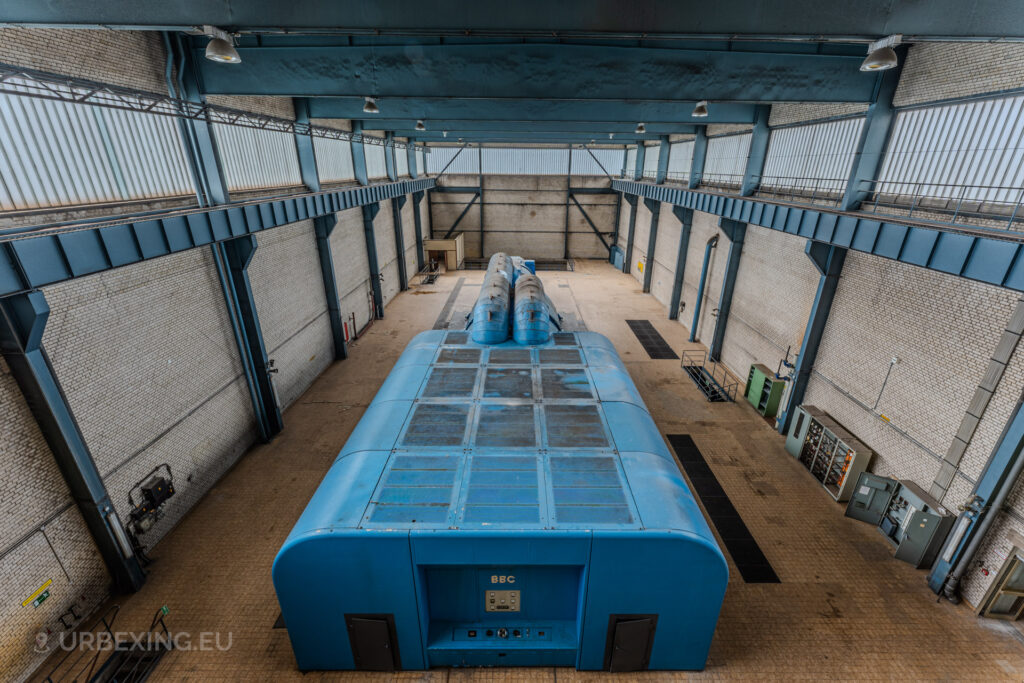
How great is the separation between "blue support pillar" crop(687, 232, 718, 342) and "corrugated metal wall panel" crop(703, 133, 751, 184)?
8.35 ft

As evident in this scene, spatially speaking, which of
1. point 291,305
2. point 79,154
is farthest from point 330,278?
point 79,154

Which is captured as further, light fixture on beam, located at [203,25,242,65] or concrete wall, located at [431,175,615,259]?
concrete wall, located at [431,175,615,259]

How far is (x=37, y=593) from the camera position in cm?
746

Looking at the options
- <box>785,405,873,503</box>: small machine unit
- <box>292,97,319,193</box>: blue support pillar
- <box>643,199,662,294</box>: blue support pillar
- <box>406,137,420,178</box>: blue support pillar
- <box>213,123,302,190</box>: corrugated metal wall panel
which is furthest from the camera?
<box>406,137,420,178</box>: blue support pillar

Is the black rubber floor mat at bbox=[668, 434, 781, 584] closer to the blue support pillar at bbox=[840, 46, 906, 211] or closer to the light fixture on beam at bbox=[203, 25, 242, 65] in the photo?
the blue support pillar at bbox=[840, 46, 906, 211]

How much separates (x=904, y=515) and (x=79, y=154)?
18.2m

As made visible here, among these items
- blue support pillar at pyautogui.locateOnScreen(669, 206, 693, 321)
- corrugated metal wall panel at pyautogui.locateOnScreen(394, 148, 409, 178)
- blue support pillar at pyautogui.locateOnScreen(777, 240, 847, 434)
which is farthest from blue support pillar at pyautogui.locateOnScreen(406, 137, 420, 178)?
blue support pillar at pyautogui.locateOnScreen(777, 240, 847, 434)

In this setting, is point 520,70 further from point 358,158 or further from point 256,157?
point 358,158

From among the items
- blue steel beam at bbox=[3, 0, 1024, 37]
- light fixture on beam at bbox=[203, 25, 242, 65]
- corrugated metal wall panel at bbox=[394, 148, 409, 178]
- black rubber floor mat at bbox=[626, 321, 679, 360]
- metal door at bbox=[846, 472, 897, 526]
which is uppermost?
blue steel beam at bbox=[3, 0, 1024, 37]

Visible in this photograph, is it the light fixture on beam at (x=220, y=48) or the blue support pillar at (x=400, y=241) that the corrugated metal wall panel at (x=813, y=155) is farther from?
the blue support pillar at (x=400, y=241)

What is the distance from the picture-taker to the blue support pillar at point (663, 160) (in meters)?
25.4

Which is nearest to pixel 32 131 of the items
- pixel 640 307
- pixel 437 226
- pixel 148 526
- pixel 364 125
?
pixel 148 526

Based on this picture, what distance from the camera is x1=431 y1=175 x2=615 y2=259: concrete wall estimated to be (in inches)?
1377

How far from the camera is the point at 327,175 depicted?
18.8m
